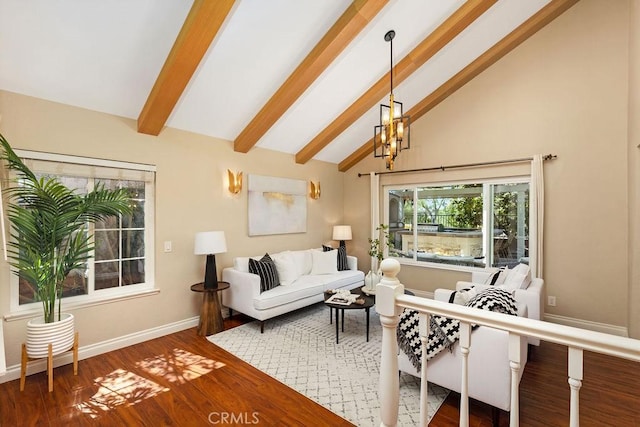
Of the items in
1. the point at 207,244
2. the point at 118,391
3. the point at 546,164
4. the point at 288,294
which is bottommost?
the point at 118,391

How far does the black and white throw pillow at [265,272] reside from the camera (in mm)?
3977

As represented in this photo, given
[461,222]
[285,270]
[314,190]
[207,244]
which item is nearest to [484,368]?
[285,270]

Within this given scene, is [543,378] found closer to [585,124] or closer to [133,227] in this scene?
[585,124]

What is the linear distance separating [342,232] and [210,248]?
283 cm

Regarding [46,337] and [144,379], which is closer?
[46,337]

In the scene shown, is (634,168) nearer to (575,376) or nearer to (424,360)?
(575,376)

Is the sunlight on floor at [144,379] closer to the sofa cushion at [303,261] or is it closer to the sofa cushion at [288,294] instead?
the sofa cushion at [288,294]

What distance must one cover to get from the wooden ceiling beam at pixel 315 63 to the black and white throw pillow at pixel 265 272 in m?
1.73

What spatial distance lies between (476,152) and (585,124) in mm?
Answer: 1278

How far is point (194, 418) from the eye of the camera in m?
2.18

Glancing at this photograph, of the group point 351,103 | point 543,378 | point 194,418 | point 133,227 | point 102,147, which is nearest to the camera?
point 194,418

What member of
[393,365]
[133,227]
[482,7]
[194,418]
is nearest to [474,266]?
[482,7]

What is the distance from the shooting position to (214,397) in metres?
2.42

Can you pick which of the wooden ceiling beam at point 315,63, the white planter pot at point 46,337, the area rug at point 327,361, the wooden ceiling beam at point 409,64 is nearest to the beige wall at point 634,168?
the wooden ceiling beam at point 409,64
